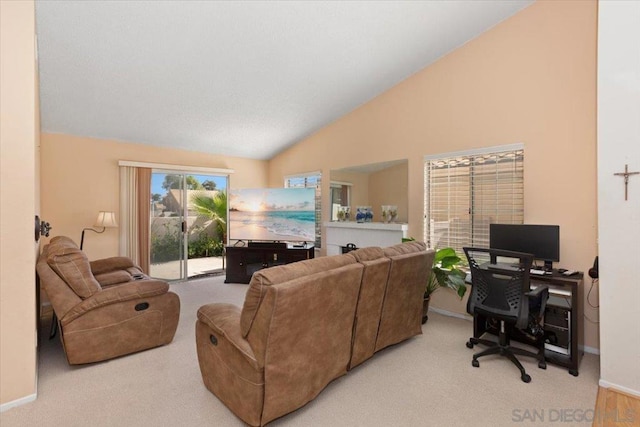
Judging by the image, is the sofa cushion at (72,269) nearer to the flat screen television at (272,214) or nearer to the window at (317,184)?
the flat screen television at (272,214)

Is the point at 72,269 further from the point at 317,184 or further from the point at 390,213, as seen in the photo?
the point at 317,184

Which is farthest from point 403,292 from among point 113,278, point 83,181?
point 83,181

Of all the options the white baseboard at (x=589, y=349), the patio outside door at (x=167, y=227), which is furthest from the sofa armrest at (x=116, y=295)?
the white baseboard at (x=589, y=349)

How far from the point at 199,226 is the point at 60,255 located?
344cm

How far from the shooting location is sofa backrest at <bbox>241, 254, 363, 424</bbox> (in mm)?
1783

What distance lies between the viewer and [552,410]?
7.02 ft

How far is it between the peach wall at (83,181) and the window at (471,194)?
4553 millimetres

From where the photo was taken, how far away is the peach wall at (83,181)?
4441mm

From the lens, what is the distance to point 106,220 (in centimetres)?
454

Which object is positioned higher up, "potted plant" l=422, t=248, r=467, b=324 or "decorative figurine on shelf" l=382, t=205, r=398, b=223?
"decorative figurine on shelf" l=382, t=205, r=398, b=223

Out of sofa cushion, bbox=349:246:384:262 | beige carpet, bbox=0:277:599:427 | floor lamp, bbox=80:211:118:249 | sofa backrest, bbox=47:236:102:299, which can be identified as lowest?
beige carpet, bbox=0:277:599:427

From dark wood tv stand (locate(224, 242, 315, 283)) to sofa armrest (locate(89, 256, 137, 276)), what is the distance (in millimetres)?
1689

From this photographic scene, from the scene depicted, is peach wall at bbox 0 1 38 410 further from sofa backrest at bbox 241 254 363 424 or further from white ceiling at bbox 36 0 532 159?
sofa backrest at bbox 241 254 363 424

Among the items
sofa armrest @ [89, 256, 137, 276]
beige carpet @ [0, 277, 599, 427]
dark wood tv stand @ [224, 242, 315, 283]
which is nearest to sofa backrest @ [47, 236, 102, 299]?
beige carpet @ [0, 277, 599, 427]
